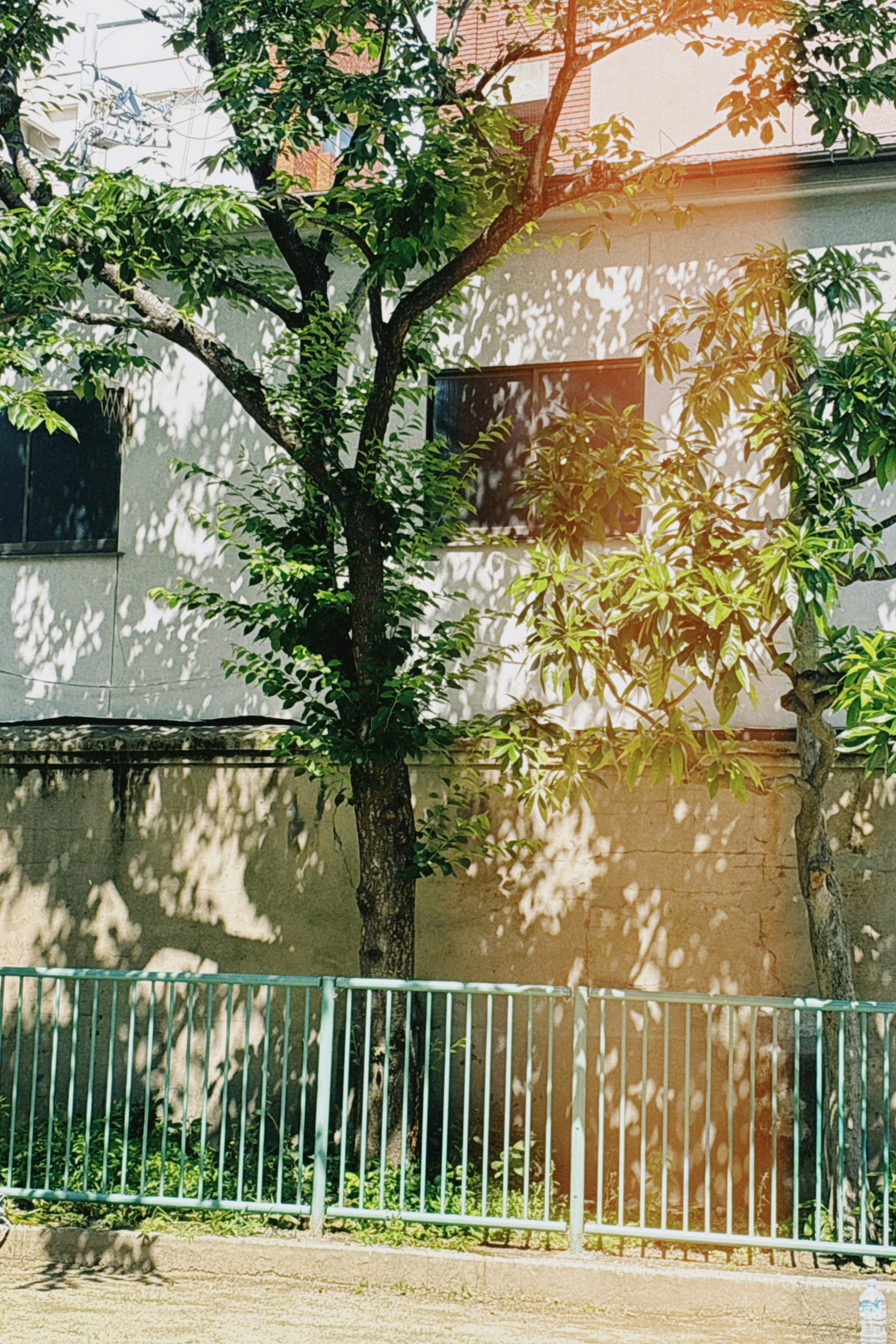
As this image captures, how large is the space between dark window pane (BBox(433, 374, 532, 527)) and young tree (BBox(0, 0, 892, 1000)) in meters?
0.90

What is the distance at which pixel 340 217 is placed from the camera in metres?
7.43

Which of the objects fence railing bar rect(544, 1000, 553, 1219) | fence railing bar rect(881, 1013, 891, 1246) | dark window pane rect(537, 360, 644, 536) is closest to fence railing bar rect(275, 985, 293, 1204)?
fence railing bar rect(544, 1000, 553, 1219)

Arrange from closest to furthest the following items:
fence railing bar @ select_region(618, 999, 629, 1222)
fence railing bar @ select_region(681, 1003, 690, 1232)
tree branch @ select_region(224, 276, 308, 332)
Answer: fence railing bar @ select_region(681, 1003, 690, 1232)
fence railing bar @ select_region(618, 999, 629, 1222)
tree branch @ select_region(224, 276, 308, 332)

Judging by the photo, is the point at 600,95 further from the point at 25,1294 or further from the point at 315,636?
the point at 25,1294

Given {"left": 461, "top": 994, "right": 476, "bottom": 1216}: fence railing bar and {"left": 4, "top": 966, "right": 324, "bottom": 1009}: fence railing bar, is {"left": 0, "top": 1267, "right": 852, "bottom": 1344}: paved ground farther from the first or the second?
{"left": 4, "top": 966, "right": 324, "bottom": 1009}: fence railing bar

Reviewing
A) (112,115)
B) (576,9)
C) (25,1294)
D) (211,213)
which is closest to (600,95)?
(112,115)

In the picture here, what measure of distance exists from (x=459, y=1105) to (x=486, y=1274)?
2.04 m

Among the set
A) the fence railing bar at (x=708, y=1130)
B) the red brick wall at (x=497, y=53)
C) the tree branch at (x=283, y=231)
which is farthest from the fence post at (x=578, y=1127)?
the red brick wall at (x=497, y=53)

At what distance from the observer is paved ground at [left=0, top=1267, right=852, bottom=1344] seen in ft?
18.7

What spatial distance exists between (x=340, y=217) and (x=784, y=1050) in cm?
575

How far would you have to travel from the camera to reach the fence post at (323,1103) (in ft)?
21.7

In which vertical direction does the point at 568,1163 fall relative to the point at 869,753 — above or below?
below

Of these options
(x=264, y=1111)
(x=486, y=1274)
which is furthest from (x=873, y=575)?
(x=264, y=1111)

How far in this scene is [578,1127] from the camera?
257 inches
